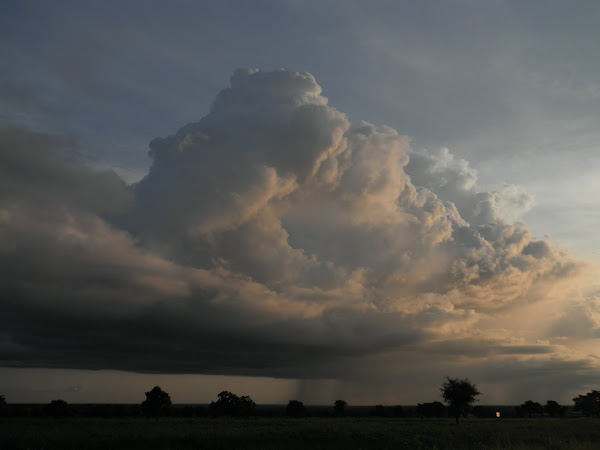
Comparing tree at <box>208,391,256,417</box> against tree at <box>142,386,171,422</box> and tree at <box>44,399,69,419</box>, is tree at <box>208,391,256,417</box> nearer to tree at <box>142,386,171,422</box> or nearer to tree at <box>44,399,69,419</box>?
tree at <box>142,386,171,422</box>

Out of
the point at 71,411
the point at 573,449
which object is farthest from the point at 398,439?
the point at 71,411

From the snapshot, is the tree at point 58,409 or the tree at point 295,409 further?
the tree at point 295,409

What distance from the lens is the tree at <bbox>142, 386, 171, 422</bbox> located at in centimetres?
9756

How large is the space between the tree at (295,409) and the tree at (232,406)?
23.1 m

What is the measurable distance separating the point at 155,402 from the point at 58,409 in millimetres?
21348

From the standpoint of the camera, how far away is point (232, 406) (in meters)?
111

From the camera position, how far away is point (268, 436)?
5528 cm

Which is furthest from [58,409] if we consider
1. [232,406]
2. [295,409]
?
[295,409]

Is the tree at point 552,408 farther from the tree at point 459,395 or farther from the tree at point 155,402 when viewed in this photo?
the tree at point 155,402

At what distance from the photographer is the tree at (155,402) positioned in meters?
97.6

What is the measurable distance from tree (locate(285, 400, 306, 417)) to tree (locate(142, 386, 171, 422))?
146 ft

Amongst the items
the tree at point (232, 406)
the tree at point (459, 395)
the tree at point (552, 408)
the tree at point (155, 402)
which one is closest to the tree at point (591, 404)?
the tree at point (552, 408)

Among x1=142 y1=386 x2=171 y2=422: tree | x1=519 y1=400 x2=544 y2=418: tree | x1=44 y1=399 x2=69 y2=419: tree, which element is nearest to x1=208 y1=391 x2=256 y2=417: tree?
x1=142 y1=386 x2=171 y2=422: tree

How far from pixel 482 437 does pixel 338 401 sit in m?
114
